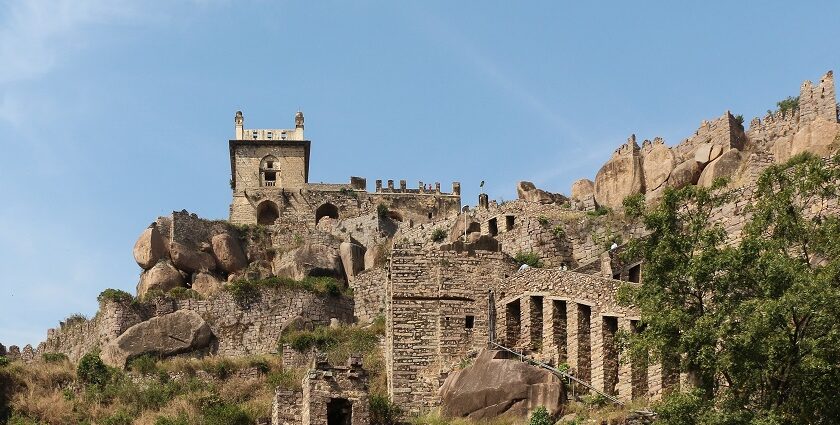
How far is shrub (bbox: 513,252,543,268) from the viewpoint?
6198cm

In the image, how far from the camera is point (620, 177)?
234ft

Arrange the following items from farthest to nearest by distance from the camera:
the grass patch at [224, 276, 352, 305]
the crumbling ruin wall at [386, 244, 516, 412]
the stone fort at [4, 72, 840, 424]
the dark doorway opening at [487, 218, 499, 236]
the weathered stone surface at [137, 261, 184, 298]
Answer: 1. the weathered stone surface at [137, 261, 184, 298]
2. the dark doorway opening at [487, 218, 499, 236]
3. the grass patch at [224, 276, 352, 305]
4. the crumbling ruin wall at [386, 244, 516, 412]
5. the stone fort at [4, 72, 840, 424]

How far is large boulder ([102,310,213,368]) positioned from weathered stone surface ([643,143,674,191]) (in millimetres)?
17523

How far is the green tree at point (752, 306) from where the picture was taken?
38.3 m

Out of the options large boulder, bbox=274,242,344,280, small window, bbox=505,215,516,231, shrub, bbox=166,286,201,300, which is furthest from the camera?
large boulder, bbox=274,242,344,280

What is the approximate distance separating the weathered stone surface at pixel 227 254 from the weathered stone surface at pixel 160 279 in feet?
7.00

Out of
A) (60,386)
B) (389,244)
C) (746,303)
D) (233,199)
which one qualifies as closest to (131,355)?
(60,386)

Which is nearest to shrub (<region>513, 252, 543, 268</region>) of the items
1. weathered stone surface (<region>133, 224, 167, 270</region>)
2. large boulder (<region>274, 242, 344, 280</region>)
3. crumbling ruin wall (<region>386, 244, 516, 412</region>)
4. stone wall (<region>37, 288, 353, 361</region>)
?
crumbling ruin wall (<region>386, 244, 516, 412</region>)

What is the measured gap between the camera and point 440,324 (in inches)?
2099

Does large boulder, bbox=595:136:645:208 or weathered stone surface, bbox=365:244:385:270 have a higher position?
large boulder, bbox=595:136:645:208

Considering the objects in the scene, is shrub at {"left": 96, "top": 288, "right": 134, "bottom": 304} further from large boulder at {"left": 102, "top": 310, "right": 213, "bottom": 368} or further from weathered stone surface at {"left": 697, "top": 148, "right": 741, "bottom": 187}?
weathered stone surface at {"left": 697, "top": 148, "right": 741, "bottom": 187}

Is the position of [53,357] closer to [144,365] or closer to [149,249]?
[144,365]

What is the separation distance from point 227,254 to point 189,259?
180 centimetres

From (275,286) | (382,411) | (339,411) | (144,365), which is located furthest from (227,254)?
(339,411)
